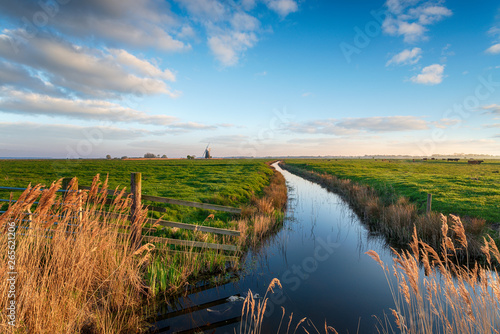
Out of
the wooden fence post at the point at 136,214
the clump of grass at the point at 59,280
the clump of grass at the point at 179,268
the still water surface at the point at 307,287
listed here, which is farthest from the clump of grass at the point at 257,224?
the clump of grass at the point at 59,280

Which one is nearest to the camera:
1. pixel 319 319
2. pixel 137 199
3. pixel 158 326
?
pixel 158 326

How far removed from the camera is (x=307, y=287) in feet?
23.5

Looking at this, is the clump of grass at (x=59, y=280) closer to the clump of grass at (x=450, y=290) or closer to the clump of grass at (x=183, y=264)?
the clump of grass at (x=183, y=264)

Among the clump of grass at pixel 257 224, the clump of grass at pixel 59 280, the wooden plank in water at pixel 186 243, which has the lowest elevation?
the clump of grass at pixel 257 224

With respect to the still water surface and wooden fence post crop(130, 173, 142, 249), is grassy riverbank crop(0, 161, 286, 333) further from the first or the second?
the still water surface

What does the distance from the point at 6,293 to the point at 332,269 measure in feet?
28.1

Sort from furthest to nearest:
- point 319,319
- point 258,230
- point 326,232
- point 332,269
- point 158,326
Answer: point 326,232
point 258,230
point 332,269
point 319,319
point 158,326

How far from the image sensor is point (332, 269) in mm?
8398

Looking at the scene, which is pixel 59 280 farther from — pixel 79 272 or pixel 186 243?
pixel 186 243

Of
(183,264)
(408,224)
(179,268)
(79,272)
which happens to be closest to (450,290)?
(79,272)

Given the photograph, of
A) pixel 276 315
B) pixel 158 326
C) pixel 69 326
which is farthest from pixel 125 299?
pixel 276 315

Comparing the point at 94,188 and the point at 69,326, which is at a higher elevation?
the point at 94,188

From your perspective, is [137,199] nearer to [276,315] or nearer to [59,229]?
[59,229]

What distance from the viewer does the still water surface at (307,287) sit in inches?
216
